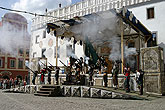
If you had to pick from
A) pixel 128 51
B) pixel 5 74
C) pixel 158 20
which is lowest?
pixel 5 74

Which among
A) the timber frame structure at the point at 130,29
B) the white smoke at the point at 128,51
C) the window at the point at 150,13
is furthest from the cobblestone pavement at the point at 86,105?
the window at the point at 150,13

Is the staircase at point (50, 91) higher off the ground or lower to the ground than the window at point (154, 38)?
lower

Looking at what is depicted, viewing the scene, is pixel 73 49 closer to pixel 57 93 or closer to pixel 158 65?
pixel 57 93

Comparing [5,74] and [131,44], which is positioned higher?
[131,44]

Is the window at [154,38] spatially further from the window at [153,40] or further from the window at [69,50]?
the window at [69,50]

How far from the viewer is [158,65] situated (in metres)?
11.9

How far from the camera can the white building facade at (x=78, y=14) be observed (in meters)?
16.3

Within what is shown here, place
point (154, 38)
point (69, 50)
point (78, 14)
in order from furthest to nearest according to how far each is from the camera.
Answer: point (69, 50)
point (78, 14)
point (154, 38)

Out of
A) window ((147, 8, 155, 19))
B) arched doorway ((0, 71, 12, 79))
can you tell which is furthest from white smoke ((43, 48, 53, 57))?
arched doorway ((0, 71, 12, 79))

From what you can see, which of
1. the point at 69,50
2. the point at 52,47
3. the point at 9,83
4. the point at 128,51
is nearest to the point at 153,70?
the point at 128,51

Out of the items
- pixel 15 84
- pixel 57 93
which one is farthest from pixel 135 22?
pixel 15 84

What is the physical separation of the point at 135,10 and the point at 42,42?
12456 mm

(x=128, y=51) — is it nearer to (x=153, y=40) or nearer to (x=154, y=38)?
(x=153, y=40)

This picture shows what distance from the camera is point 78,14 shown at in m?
21.1
